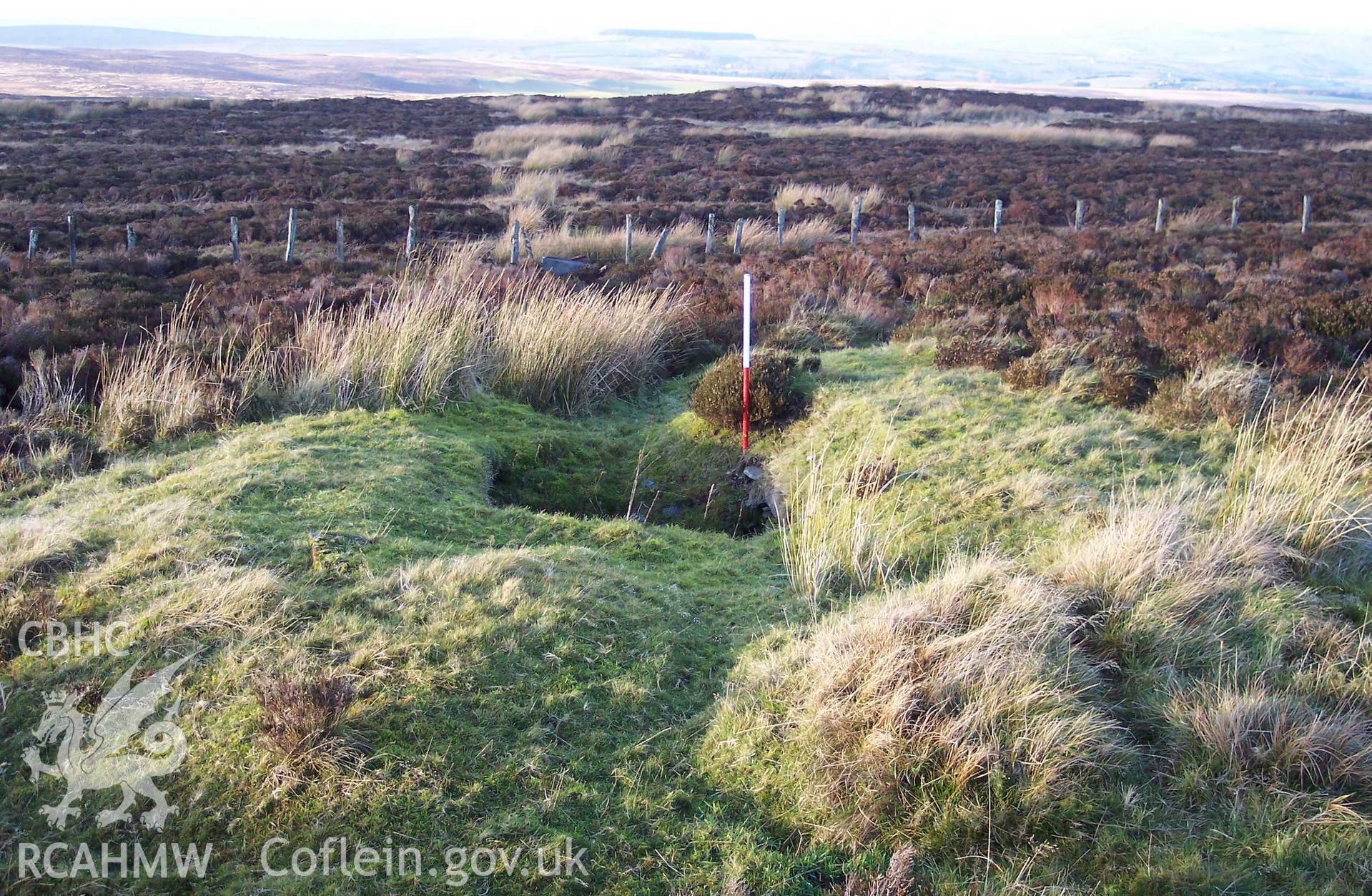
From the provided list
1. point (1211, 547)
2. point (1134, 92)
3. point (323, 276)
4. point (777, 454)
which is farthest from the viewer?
point (1134, 92)

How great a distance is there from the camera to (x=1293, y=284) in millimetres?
13383

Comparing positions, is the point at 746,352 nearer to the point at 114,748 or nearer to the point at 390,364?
the point at 390,364

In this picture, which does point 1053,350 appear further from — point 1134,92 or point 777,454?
point 1134,92

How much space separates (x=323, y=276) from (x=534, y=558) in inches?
463

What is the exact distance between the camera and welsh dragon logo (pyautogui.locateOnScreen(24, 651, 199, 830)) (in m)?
3.82

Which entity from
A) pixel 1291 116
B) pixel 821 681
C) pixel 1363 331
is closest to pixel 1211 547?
pixel 821 681

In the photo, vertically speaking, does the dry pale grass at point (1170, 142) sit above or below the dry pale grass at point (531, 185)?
above

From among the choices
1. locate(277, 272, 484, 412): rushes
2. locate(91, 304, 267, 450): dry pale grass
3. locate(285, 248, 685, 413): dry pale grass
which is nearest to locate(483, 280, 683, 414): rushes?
locate(285, 248, 685, 413): dry pale grass

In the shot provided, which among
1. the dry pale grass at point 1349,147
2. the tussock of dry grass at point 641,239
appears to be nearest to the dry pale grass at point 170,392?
the tussock of dry grass at point 641,239

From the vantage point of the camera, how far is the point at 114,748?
4.02 metres

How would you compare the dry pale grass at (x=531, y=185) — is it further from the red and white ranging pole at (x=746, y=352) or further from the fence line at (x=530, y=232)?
the red and white ranging pole at (x=746, y=352)

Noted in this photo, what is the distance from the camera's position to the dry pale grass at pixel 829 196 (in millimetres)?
25781

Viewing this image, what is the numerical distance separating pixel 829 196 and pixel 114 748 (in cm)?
2541

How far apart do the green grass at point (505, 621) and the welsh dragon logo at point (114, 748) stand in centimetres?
7
